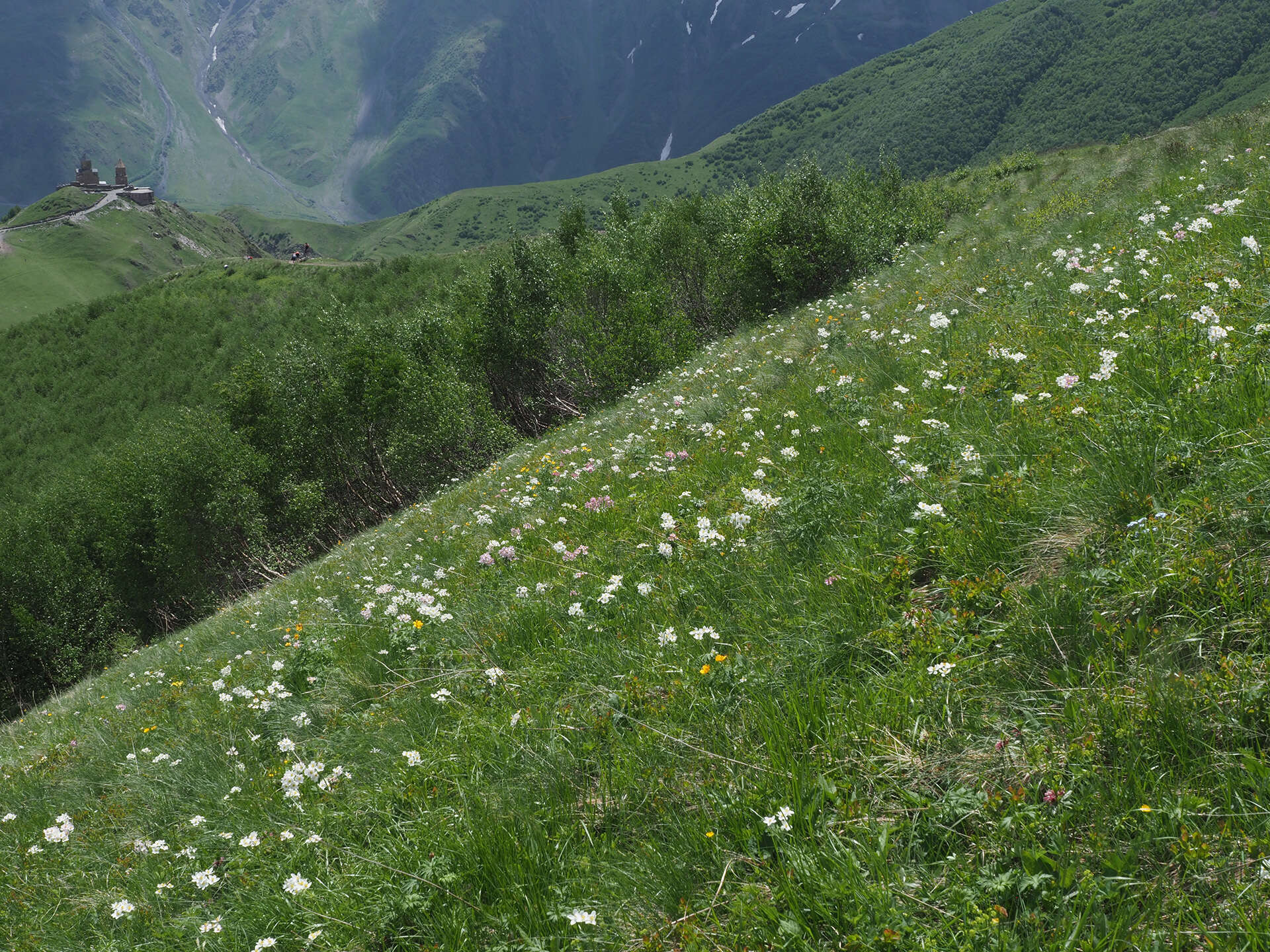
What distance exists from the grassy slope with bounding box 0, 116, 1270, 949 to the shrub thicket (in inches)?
1053

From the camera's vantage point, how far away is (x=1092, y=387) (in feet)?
15.2

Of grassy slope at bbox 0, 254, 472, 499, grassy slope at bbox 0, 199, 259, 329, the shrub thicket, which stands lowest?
the shrub thicket

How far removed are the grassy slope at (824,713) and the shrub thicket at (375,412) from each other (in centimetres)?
2674

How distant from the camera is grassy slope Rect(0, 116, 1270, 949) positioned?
2330 mm

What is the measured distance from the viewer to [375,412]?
4481cm

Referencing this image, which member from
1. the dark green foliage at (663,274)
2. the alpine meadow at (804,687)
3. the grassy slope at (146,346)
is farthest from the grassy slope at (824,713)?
the grassy slope at (146,346)

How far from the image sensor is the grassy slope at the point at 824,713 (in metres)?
2.33

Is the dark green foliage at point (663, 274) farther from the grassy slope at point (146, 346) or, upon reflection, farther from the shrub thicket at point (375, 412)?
the grassy slope at point (146, 346)

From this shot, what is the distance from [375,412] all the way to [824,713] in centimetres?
4596

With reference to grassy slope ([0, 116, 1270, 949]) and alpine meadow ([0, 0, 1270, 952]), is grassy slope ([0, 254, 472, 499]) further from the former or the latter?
grassy slope ([0, 116, 1270, 949])

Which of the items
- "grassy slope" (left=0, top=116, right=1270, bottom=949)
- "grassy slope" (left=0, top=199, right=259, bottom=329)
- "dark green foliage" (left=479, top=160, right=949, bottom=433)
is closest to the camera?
"grassy slope" (left=0, top=116, right=1270, bottom=949)

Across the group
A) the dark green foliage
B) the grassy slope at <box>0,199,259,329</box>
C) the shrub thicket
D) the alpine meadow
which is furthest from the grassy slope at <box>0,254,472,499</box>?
the grassy slope at <box>0,199,259,329</box>

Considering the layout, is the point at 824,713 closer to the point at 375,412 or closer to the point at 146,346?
the point at 375,412

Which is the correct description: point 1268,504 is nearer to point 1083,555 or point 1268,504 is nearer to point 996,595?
point 1083,555
